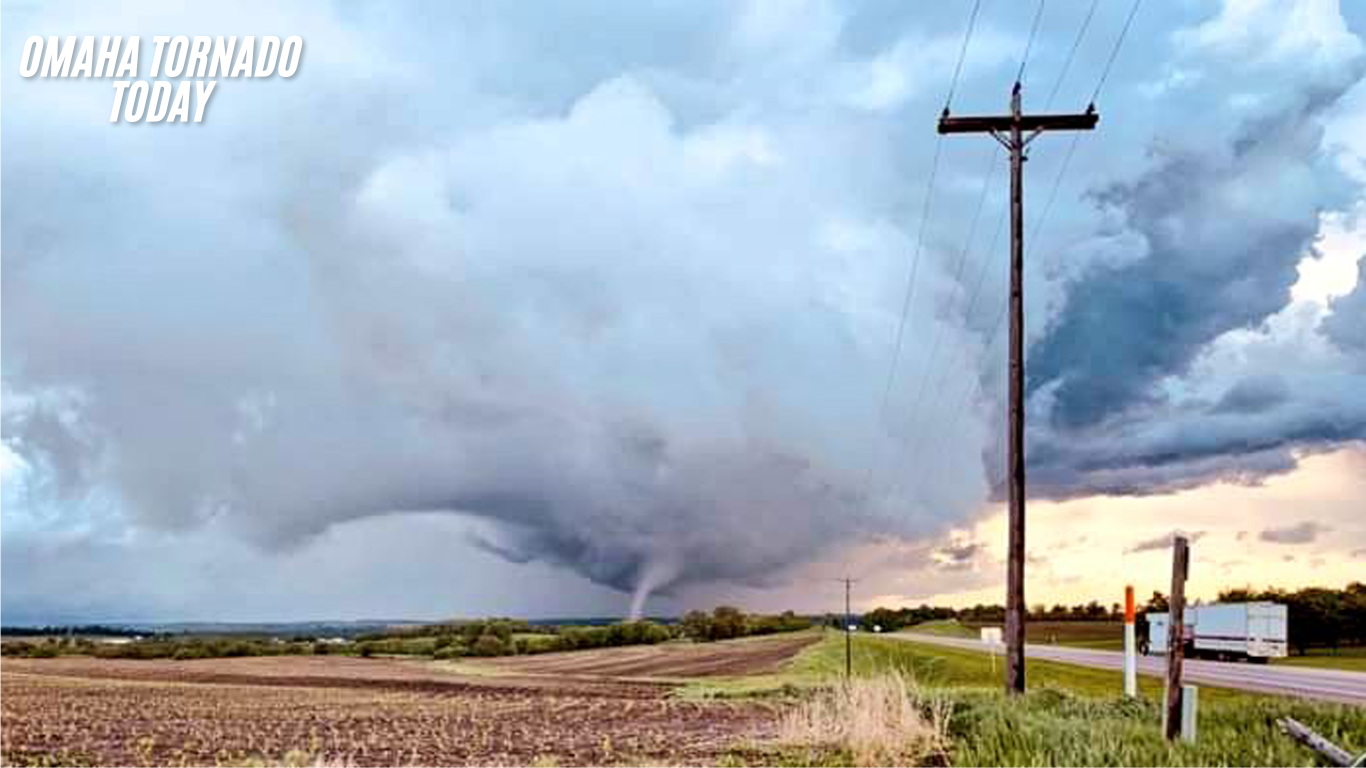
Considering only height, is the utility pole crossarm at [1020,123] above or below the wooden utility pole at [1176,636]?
above

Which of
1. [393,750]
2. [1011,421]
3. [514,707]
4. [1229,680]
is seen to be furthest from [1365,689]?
[393,750]

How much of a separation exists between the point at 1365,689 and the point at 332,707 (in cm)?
2933

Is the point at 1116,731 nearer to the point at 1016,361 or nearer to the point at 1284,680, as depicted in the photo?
the point at 1016,361

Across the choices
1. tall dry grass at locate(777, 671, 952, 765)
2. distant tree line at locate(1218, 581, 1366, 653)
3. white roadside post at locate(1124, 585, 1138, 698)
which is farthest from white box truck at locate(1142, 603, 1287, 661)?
tall dry grass at locate(777, 671, 952, 765)

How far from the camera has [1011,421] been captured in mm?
25969

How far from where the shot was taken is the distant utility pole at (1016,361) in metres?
25.7

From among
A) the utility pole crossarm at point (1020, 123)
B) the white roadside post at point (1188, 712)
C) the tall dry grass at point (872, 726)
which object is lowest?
the tall dry grass at point (872, 726)

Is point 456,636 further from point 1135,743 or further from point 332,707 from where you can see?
point 1135,743

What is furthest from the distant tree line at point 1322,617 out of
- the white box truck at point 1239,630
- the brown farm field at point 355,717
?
the brown farm field at point 355,717

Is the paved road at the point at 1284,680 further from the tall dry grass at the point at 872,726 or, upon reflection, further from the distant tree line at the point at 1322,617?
the distant tree line at the point at 1322,617

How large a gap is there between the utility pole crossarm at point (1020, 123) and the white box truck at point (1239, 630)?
47063 mm

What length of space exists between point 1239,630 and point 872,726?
55510 millimetres

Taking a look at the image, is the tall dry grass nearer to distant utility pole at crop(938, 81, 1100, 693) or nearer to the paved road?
distant utility pole at crop(938, 81, 1100, 693)

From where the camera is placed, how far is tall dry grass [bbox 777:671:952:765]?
1856 cm
